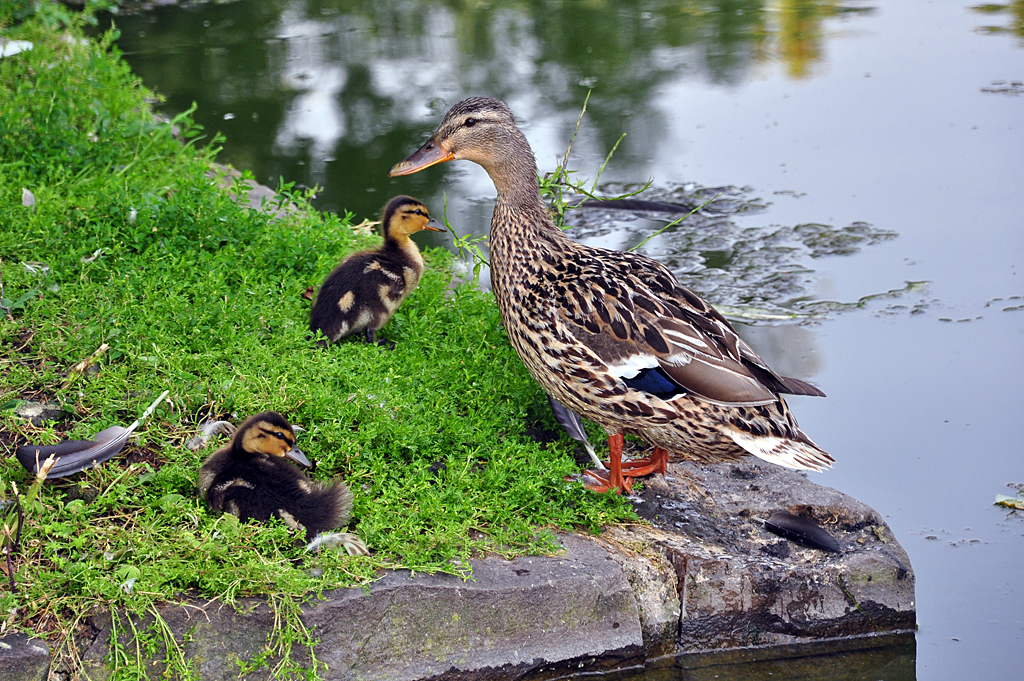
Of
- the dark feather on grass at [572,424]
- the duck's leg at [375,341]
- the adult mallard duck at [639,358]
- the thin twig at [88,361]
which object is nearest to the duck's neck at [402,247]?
the duck's leg at [375,341]

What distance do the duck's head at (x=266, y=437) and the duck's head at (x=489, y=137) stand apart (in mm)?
1334

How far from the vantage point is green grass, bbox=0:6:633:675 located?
10.1 feet

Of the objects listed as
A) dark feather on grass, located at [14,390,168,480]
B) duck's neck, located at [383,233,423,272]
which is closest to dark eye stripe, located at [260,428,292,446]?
dark feather on grass, located at [14,390,168,480]

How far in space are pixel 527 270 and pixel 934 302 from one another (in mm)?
2473

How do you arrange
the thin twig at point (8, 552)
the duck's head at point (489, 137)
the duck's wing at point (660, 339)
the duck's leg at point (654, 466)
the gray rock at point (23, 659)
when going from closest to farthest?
the gray rock at point (23, 659), the thin twig at point (8, 552), the duck's wing at point (660, 339), the duck's leg at point (654, 466), the duck's head at point (489, 137)

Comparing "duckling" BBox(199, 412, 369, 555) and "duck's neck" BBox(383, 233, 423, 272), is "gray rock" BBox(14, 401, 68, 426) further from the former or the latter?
"duck's neck" BBox(383, 233, 423, 272)

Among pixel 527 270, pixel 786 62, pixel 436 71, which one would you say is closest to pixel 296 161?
pixel 436 71

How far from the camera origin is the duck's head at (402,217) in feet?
15.1

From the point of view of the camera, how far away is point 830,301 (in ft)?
17.1

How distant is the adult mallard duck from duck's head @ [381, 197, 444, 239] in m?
0.83

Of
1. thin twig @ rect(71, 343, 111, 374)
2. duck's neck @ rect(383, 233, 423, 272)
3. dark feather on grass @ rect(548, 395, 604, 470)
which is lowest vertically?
dark feather on grass @ rect(548, 395, 604, 470)

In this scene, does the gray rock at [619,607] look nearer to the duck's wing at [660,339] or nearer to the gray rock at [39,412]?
the duck's wing at [660,339]

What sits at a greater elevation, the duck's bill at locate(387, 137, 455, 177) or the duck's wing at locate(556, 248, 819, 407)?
the duck's bill at locate(387, 137, 455, 177)

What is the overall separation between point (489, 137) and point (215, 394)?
148 centimetres
